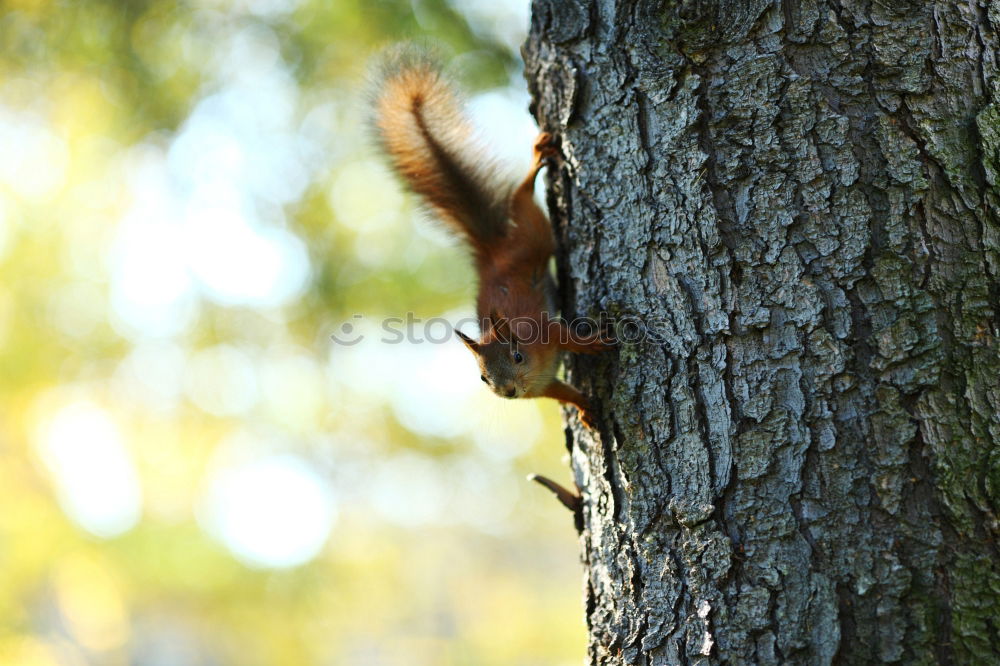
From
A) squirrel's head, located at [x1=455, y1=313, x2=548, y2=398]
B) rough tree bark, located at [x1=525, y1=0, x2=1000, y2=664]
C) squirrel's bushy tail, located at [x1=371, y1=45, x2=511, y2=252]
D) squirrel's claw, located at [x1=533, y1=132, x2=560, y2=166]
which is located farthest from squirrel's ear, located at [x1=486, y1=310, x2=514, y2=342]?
rough tree bark, located at [x1=525, y1=0, x2=1000, y2=664]

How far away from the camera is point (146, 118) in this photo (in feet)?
11.7

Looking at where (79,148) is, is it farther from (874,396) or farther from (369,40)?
(874,396)

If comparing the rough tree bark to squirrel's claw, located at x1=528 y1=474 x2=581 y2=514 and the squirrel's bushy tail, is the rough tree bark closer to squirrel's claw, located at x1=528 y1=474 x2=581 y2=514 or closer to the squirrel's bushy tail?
squirrel's claw, located at x1=528 y1=474 x2=581 y2=514

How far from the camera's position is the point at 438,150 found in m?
2.70

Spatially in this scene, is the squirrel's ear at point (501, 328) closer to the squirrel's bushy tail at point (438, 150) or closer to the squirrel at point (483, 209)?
the squirrel at point (483, 209)

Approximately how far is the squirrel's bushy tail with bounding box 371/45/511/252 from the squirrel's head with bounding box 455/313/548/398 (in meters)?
0.40

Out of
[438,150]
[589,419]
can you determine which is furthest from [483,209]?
[589,419]

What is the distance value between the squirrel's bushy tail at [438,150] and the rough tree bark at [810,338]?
85cm

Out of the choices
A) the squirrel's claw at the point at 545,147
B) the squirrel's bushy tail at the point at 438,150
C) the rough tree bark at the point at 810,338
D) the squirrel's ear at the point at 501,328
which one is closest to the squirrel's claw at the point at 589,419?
the rough tree bark at the point at 810,338

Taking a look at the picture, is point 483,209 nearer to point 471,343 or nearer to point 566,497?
point 471,343

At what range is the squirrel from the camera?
2.48m

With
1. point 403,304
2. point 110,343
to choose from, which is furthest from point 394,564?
point 403,304

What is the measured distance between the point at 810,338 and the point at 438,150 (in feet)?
4.88

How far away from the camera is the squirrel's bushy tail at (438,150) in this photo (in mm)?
2568
